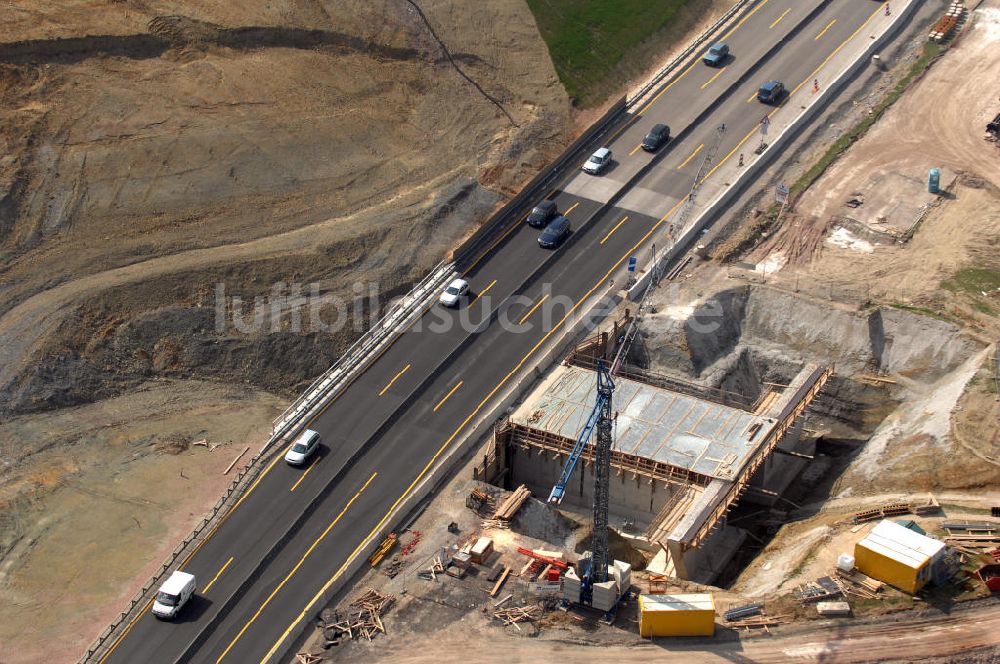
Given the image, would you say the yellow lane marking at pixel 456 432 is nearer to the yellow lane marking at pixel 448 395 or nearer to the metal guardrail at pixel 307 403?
the yellow lane marking at pixel 448 395

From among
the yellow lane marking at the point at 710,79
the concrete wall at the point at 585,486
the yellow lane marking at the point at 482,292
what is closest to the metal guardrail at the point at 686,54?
the yellow lane marking at the point at 710,79

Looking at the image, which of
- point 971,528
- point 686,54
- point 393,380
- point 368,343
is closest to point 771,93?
point 686,54

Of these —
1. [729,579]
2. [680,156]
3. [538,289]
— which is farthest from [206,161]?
[729,579]

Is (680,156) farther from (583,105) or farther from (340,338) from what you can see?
(340,338)

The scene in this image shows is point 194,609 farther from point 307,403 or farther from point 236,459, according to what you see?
point 307,403

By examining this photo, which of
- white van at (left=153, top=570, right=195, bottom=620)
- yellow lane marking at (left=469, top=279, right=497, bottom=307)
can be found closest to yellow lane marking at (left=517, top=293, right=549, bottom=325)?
yellow lane marking at (left=469, top=279, right=497, bottom=307)

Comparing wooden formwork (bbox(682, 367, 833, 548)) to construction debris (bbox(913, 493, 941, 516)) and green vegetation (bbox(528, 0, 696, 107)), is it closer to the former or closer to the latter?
construction debris (bbox(913, 493, 941, 516))
